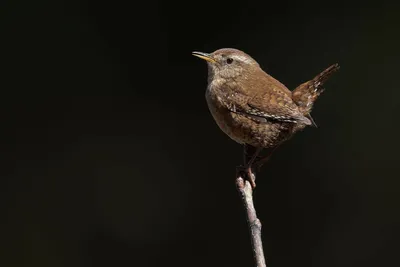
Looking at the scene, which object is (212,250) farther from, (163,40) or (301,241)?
(163,40)

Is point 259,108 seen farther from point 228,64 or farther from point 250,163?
point 228,64

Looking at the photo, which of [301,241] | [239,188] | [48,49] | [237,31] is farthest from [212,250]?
[239,188]

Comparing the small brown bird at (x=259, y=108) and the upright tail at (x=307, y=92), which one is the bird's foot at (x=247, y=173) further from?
the upright tail at (x=307, y=92)

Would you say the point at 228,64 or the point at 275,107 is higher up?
the point at 228,64

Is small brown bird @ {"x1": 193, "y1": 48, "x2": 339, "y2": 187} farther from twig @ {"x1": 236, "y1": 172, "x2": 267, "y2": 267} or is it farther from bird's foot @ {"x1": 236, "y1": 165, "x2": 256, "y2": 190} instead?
twig @ {"x1": 236, "y1": 172, "x2": 267, "y2": 267}

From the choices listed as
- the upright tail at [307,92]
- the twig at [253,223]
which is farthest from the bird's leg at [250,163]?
the upright tail at [307,92]

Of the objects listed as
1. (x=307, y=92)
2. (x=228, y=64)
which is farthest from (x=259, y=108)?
(x=228, y=64)
